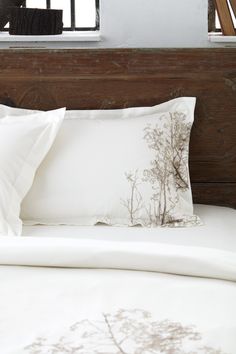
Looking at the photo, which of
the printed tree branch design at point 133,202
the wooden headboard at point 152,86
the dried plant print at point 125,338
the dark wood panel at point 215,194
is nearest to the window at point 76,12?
the wooden headboard at point 152,86

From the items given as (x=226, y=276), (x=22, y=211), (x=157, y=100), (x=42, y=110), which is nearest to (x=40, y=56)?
(x=42, y=110)

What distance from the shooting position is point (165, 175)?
2896 mm

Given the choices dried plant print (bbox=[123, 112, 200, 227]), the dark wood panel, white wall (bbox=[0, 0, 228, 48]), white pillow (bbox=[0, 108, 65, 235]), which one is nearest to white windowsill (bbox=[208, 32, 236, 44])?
white wall (bbox=[0, 0, 228, 48])

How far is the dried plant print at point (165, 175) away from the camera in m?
2.83

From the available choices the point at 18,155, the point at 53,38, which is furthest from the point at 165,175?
the point at 53,38

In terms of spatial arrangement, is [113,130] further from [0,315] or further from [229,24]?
[0,315]

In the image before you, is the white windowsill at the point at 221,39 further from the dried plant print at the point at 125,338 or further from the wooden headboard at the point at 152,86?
the dried plant print at the point at 125,338

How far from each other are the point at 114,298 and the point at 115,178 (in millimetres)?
→ 936

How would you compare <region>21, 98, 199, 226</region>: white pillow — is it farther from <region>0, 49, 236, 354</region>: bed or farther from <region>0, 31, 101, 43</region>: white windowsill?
<region>0, 31, 101, 43</region>: white windowsill

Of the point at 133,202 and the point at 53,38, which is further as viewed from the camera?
the point at 53,38

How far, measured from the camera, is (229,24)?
3369 millimetres

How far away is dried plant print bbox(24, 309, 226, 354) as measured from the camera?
1.64 meters

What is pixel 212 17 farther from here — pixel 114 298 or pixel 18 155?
pixel 114 298

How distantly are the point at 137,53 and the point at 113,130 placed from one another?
1.38ft
